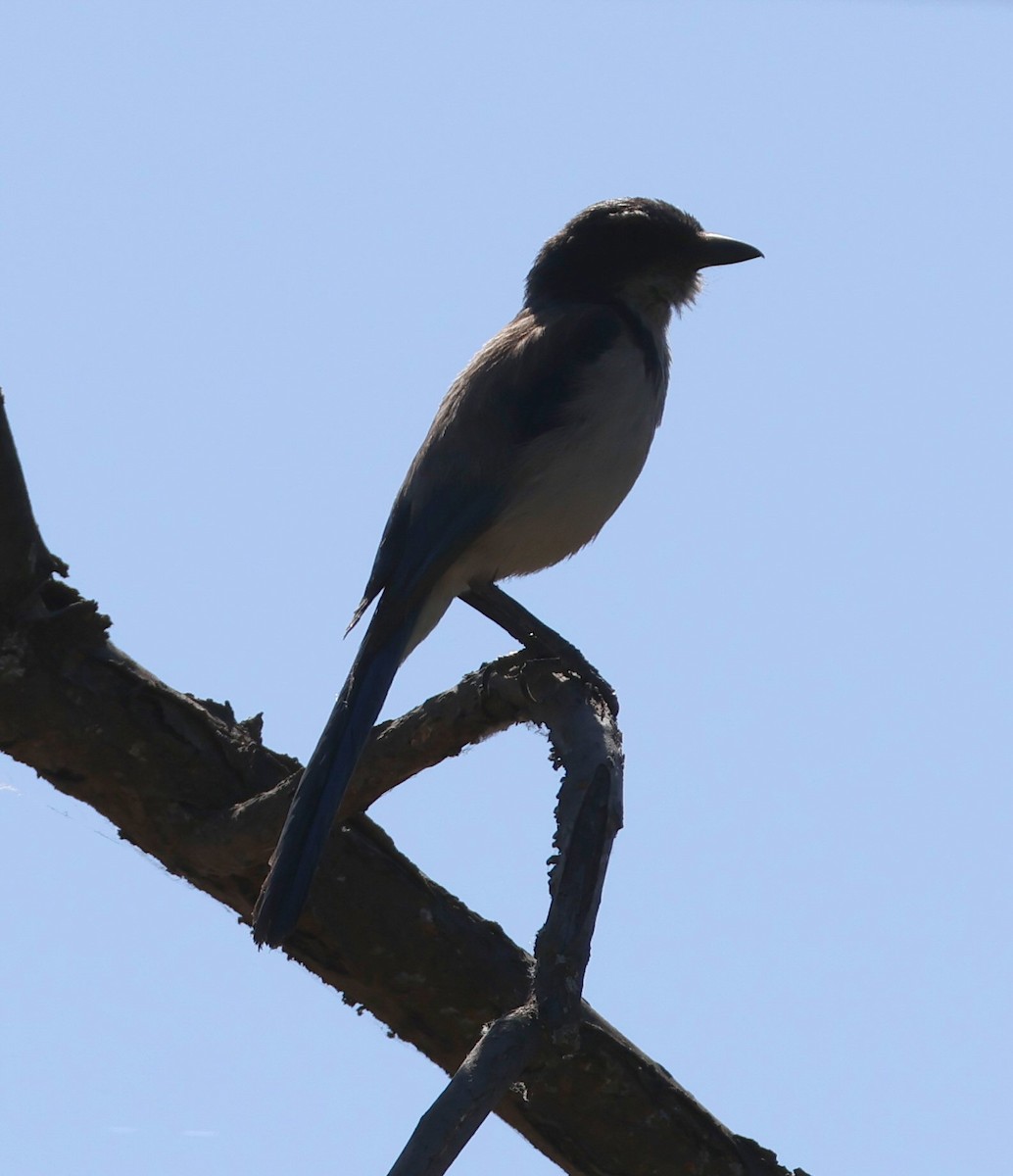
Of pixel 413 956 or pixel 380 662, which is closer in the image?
pixel 413 956

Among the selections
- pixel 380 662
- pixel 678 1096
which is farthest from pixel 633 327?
pixel 678 1096

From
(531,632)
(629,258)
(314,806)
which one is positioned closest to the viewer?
(314,806)

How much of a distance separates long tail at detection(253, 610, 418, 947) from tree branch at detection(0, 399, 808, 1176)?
0.09m

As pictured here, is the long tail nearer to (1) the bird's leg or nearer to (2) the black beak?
(1) the bird's leg

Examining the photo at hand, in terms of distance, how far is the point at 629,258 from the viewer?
544 cm

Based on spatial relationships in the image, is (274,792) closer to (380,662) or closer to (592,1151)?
(380,662)

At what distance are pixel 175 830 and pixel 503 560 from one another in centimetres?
129

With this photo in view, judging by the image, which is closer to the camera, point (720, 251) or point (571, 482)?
point (571, 482)

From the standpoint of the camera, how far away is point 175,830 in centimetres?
402

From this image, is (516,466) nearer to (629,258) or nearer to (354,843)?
(629,258)

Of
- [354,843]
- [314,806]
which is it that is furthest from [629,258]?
[314,806]

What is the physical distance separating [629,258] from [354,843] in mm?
2362

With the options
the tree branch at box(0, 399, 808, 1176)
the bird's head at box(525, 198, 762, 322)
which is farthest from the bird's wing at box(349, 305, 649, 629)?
the tree branch at box(0, 399, 808, 1176)

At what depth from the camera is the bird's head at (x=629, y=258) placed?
5.41 meters
